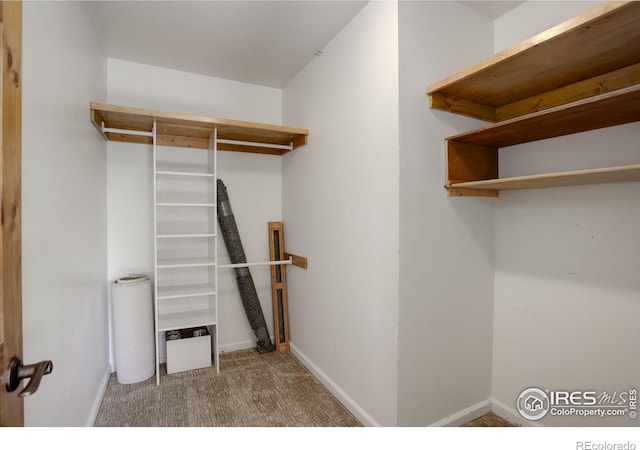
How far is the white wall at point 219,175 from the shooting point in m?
2.63

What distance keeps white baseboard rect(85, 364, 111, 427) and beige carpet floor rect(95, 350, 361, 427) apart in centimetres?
3

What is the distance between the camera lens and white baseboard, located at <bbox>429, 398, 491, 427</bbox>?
73.8 inches

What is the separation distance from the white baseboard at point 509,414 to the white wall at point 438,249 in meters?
0.06

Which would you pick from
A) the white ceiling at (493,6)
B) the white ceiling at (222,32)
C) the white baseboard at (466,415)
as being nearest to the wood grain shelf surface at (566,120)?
the white ceiling at (493,6)

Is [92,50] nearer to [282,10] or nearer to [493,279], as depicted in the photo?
[282,10]

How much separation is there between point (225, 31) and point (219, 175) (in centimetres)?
121

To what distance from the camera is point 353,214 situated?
6.73ft

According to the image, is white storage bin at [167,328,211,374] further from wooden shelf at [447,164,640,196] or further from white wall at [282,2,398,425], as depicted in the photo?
wooden shelf at [447,164,640,196]

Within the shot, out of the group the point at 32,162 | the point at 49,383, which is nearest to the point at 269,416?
the point at 49,383

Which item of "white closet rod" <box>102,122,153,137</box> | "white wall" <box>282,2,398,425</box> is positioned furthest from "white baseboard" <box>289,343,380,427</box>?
"white closet rod" <box>102,122,153,137</box>

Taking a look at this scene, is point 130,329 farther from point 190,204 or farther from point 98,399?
point 190,204

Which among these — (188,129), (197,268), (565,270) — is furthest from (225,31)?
(565,270)

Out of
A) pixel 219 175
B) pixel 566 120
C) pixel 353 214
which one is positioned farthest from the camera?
pixel 219 175

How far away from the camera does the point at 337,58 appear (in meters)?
2.22
